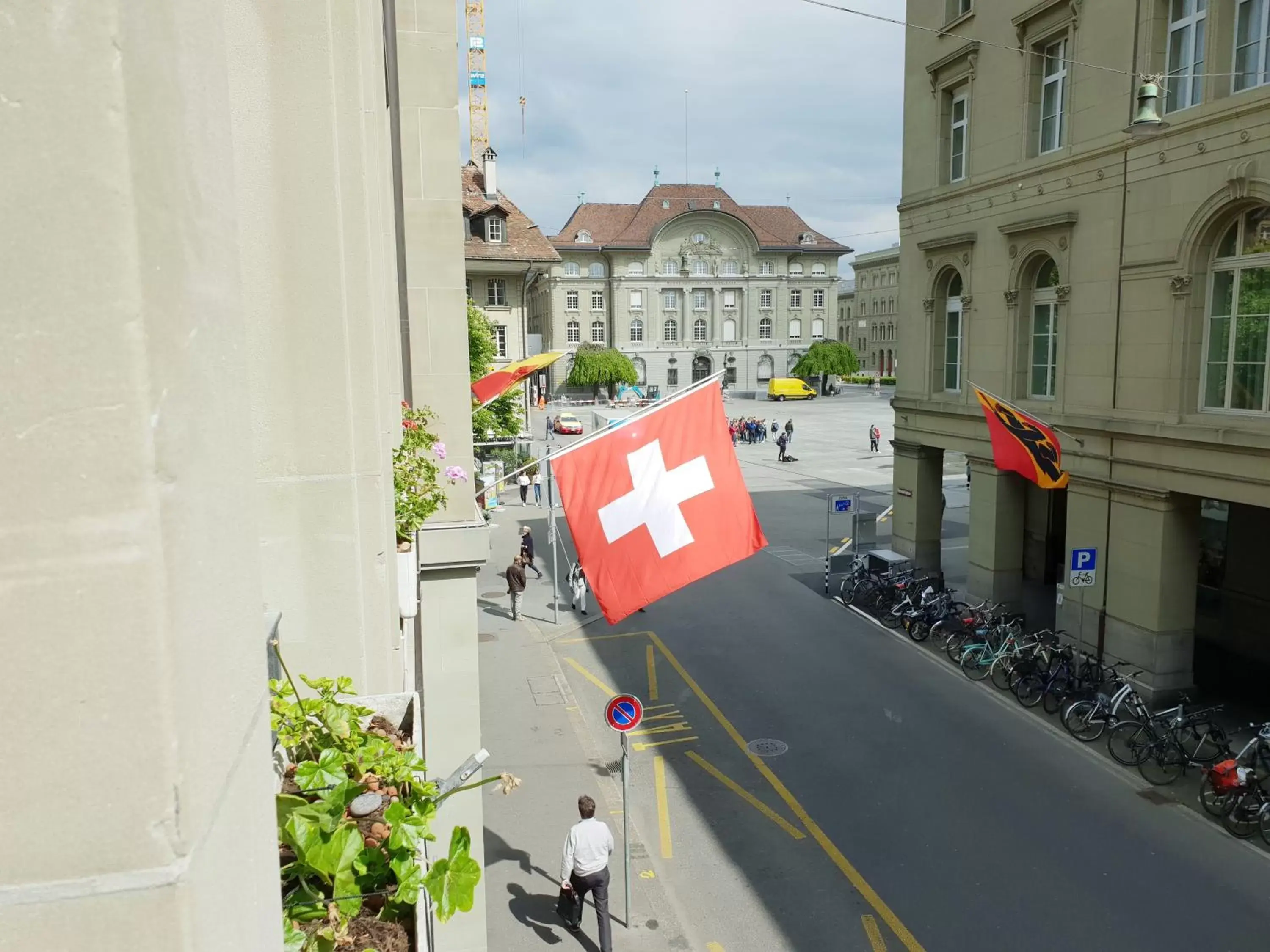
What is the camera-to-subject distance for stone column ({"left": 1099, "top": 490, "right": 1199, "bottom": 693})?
1527cm

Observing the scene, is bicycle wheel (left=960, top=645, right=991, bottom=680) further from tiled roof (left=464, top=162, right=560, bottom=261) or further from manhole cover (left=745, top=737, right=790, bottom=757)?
tiled roof (left=464, top=162, right=560, bottom=261)

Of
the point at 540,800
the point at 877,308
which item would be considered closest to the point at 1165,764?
the point at 540,800

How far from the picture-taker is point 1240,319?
1391cm

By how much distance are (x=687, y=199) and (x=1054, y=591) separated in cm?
8649

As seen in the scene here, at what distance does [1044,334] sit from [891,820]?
36.3 ft

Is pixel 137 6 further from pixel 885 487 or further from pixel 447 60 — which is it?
pixel 885 487

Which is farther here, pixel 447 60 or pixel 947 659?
Result: pixel 947 659

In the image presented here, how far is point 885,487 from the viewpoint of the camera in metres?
41.4

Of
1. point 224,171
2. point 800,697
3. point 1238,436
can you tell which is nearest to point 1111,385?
point 1238,436

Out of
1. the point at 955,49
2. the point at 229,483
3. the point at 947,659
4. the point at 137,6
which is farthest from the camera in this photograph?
the point at 955,49

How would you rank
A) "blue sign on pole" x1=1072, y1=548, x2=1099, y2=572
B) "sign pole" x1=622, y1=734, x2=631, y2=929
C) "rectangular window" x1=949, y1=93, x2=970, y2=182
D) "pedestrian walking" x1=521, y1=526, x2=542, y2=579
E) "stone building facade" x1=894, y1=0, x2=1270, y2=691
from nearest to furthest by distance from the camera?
1. "sign pole" x1=622, y1=734, x2=631, y2=929
2. "stone building facade" x1=894, y1=0, x2=1270, y2=691
3. "blue sign on pole" x1=1072, y1=548, x2=1099, y2=572
4. "rectangular window" x1=949, y1=93, x2=970, y2=182
5. "pedestrian walking" x1=521, y1=526, x2=542, y2=579

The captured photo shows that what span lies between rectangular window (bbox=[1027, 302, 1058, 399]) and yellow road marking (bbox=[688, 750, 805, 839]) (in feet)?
33.9

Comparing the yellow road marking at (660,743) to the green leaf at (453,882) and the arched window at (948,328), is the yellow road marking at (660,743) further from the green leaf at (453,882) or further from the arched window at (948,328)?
the green leaf at (453,882)

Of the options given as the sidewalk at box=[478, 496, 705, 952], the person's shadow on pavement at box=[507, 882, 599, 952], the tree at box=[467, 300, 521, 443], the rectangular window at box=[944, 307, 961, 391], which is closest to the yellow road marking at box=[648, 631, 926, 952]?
the sidewalk at box=[478, 496, 705, 952]
